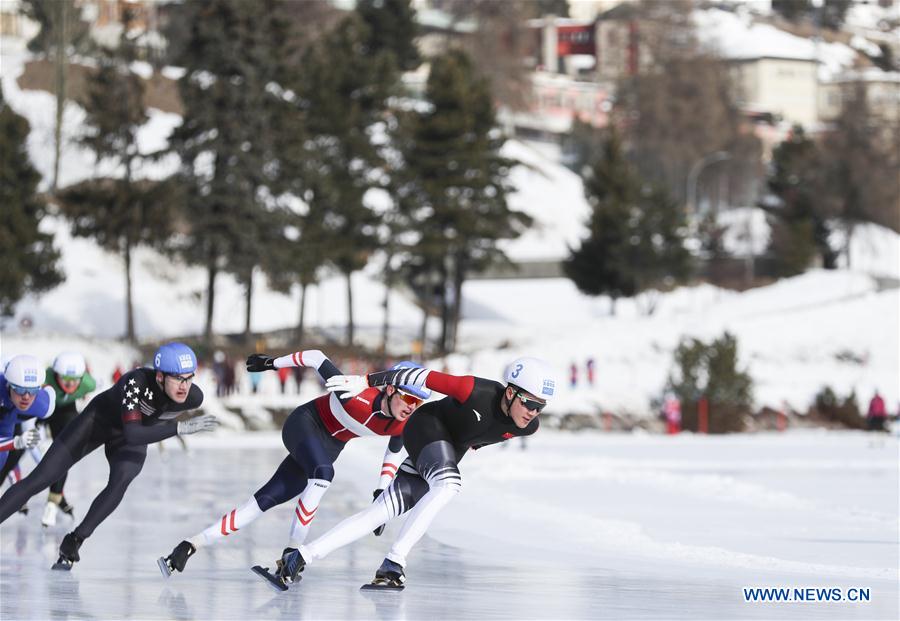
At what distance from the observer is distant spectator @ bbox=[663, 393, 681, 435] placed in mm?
37156

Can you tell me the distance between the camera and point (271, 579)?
8.89 m

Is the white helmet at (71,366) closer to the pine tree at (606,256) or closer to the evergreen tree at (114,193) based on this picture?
the evergreen tree at (114,193)

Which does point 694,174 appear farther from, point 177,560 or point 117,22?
point 177,560

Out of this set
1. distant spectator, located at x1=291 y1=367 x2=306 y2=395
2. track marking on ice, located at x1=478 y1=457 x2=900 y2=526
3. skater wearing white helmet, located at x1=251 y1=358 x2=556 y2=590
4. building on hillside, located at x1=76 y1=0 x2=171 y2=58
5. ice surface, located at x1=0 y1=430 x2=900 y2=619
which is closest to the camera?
ice surface, located at x1=0 y1=430 x2=900 y2=619

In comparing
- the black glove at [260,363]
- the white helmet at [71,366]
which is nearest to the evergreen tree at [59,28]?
the white helmet at [71,366]

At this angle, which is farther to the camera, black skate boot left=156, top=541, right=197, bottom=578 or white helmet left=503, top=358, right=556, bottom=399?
black skate boot left=156, top=541, right=197, bottom=578

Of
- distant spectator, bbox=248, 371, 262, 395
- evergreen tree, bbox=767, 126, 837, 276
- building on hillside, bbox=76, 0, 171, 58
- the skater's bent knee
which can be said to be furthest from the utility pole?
the skater's bent knee

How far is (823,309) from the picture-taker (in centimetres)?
5394

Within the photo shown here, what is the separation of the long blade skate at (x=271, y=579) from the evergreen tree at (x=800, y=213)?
69080mm

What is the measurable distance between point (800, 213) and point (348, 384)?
80685 millimetres

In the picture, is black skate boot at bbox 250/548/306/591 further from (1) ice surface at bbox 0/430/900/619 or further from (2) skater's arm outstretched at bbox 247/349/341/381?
(2) skater's arm outstretched at bbox 247/349/341/381

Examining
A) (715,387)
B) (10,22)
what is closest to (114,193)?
(715,387)

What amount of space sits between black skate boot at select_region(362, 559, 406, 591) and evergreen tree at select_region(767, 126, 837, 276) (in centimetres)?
6902

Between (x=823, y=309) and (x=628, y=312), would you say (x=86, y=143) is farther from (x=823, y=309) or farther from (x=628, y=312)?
(x=628, y=312)
